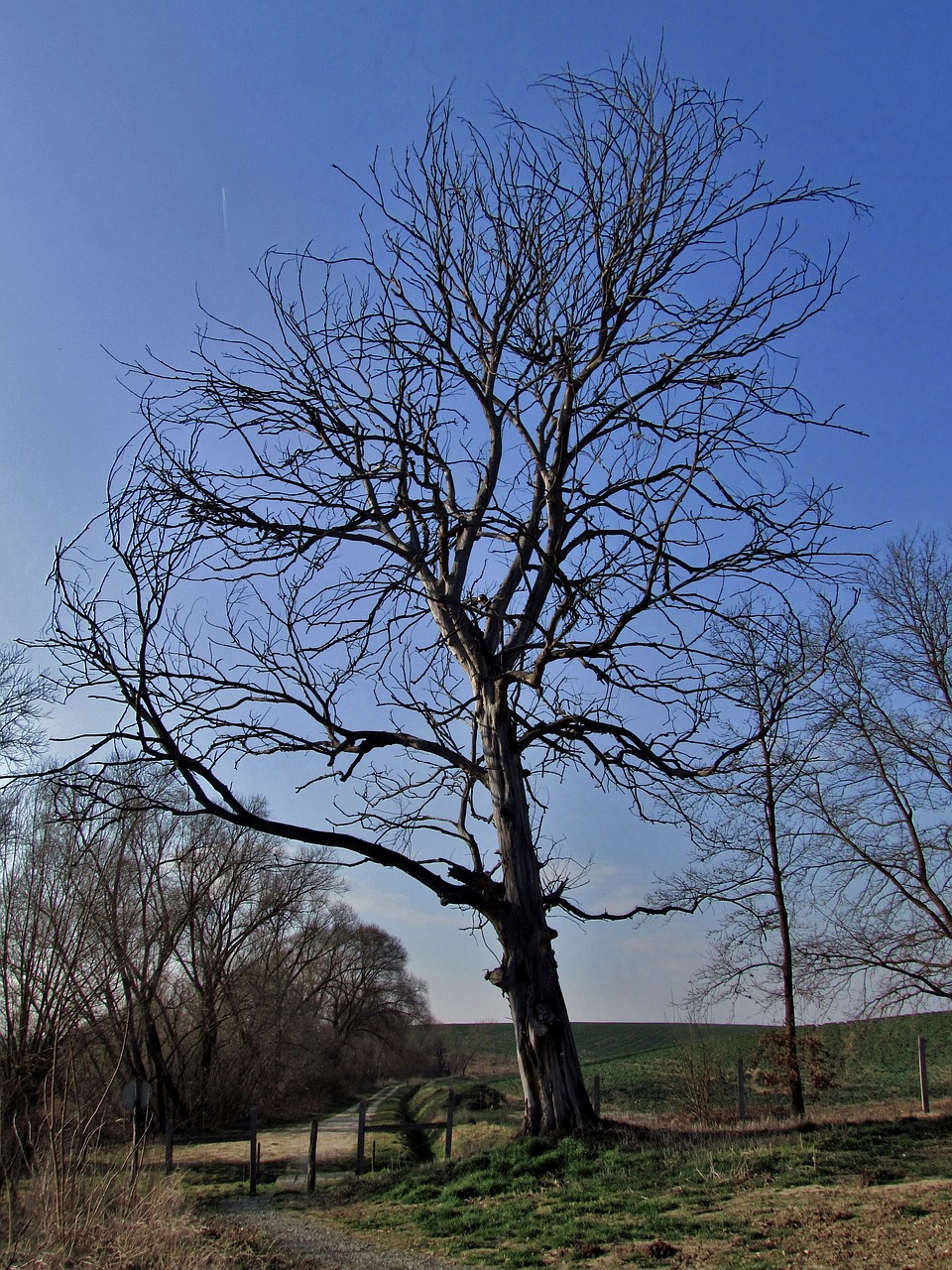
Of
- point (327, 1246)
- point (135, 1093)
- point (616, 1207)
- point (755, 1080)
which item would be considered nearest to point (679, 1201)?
point (616, 1207)

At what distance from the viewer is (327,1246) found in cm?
833

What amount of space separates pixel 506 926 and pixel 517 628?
3.37 meters

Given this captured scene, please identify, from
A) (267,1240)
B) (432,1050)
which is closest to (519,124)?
(267,1240)

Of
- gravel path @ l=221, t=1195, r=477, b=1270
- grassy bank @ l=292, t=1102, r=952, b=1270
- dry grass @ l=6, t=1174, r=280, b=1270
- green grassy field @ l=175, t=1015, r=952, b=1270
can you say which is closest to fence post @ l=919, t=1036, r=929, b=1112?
green grassy field @ l=175, t=1015, r=952, b=1270

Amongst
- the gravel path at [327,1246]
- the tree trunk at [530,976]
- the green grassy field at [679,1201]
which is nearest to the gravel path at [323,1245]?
the gravel path at [327,1246]

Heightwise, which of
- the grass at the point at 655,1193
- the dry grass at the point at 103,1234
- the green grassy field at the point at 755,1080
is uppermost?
the dry grass at the point at 103,1234

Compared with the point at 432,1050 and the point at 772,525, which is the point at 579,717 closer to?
the point at 772,525

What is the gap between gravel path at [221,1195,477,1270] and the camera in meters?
7.04

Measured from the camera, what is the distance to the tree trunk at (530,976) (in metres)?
9.70

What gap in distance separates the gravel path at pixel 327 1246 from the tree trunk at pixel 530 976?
2239 mm

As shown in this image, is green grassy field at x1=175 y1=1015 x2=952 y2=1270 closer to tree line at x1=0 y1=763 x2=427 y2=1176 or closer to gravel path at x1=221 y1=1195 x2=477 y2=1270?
gravel path at x1=221 y1=1195 x2=477 y2=1270

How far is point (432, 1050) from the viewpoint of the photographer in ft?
220

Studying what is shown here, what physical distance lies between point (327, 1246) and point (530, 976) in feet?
9.96

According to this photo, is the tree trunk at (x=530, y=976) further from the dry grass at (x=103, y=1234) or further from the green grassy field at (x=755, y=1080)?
the green grassy field at (x=755, y=1080)
